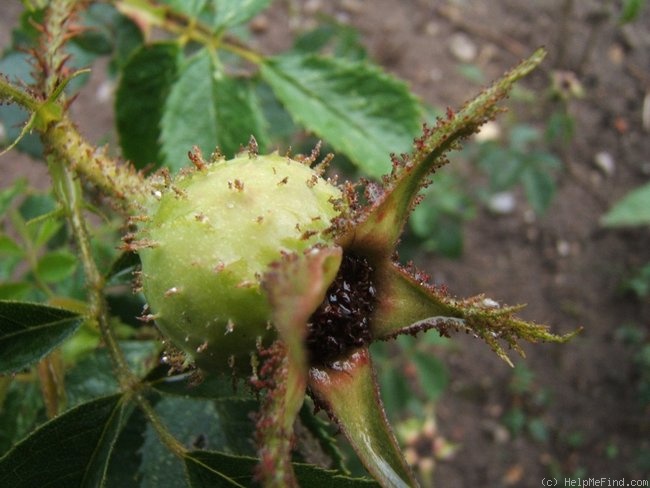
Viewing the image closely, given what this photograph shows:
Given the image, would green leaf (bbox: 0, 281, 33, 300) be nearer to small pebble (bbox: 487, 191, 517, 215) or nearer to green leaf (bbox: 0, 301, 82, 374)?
green leaf (bbox: 0, 301, 82, 374)

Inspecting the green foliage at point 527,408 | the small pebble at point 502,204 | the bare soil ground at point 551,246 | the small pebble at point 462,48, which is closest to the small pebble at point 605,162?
the bare soil ground at point 551,246

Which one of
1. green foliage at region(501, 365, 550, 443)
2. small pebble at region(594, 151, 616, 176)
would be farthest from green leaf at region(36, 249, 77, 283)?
small pebble at region(594, 151, 616, 176)

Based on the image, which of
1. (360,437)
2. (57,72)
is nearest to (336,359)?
(360,437)

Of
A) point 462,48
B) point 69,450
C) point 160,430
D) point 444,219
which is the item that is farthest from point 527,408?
point 69,450

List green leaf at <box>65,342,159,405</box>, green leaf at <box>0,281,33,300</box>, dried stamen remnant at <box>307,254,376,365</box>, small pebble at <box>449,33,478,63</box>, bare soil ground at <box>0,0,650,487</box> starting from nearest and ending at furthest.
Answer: dried stamen remnant at <box>307,254,376,365</box> < green leaf at <box>65,342,159,405</box> < green leaf at <box>0,281,33,300</box> < bare soil ground at <box>0,0,650,487</box> < small pebble at <box>449,33,478,63</box>

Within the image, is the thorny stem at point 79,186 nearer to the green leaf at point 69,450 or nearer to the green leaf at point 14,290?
the green leaf at point 69,450

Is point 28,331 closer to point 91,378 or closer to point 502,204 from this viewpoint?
point 91,378
